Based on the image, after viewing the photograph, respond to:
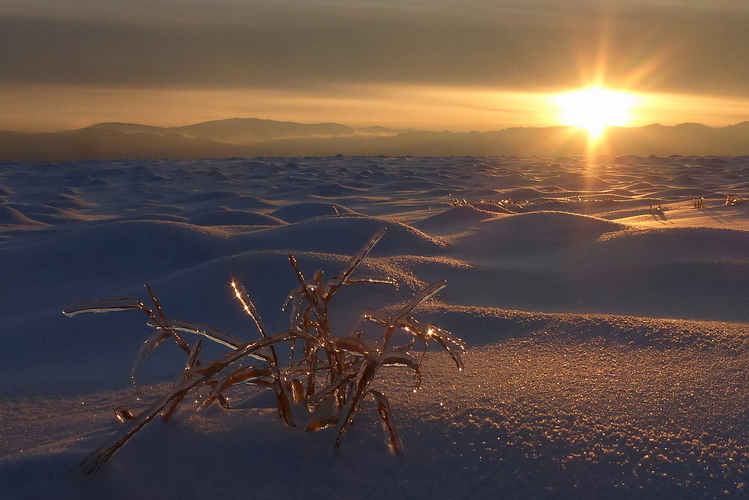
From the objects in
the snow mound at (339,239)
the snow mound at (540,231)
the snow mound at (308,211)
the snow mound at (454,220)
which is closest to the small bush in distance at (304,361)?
the snow mound at (339,239)

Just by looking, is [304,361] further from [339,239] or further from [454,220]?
[454,220]

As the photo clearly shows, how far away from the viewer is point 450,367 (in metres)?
1.35

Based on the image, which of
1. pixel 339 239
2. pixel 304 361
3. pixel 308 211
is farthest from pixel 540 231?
pixel 304 361

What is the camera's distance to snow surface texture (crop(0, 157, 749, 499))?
87 cm

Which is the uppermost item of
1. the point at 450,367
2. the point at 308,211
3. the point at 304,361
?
the point at 304,361

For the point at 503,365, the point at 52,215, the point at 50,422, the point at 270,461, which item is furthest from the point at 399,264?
the point at 52,215

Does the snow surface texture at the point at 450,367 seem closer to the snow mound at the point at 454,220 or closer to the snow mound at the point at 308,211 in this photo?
the snow mound at the point at 454,220

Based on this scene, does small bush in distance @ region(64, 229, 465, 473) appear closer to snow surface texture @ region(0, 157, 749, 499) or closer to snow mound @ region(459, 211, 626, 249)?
snow surface texture @ region(0, 157, 749, 499)

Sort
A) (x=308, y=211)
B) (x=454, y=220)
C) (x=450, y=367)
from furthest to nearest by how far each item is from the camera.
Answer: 1. (x=308, y=211)
2. (x=454, y=220)
3. (x=450, y=367)

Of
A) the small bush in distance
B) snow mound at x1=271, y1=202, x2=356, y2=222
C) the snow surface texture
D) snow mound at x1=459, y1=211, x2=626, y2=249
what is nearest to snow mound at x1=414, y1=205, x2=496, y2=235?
the snow surface texture

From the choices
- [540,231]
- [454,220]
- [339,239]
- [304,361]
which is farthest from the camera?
[454,220]

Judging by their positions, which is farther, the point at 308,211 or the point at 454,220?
the point at 308,211

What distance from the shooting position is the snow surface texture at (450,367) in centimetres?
87

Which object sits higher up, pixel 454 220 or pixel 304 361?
pixel 304 361
